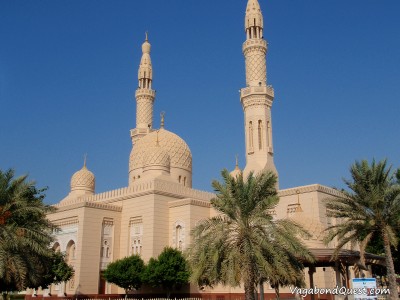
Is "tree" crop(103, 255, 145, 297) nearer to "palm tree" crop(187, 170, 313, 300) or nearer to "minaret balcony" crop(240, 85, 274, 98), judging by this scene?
"palm tree" crop(187, 170, 313, 300)

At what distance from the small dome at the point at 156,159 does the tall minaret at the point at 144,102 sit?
6.06m

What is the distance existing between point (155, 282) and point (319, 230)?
9679mm

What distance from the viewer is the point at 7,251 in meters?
14.9

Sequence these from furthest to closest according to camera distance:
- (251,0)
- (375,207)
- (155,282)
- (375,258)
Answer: (251,0) < (155,282) < (375,258) < (375,207)

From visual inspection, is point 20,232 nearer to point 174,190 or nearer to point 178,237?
point 178,237

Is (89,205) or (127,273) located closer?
(127,273)

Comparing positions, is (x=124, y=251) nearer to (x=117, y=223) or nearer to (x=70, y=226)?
(x=117, y=223)

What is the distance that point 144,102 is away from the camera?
3694 cm

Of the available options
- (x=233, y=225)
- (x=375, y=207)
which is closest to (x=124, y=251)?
(x=233, y=225)

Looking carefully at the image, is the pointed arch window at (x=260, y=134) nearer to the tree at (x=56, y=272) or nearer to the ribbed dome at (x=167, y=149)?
the ribbed dome at (x=167, y=149)

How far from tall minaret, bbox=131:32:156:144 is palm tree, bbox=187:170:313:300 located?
2214 centimetres

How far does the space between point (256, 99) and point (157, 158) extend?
7548 millimetres

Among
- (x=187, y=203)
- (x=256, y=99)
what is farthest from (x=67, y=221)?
(x=256, y=99)

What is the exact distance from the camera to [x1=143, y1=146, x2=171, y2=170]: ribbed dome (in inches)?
1169
